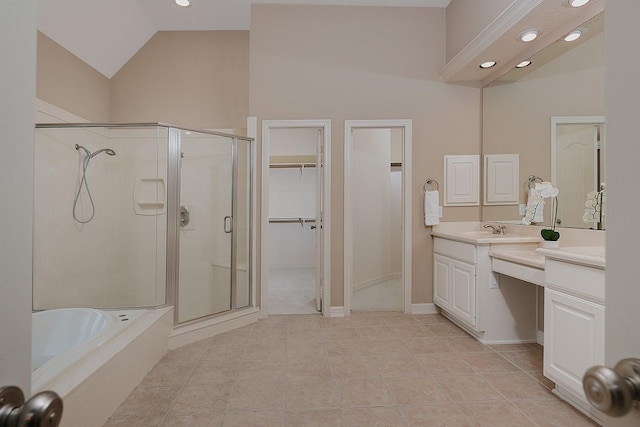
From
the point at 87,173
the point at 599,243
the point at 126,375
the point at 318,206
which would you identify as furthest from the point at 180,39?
the point at 599,243

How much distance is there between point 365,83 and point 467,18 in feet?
3.58

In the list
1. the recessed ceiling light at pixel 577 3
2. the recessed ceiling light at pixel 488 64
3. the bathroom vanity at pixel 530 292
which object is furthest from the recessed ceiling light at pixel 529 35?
the bathroom vanity at pixel 530 292

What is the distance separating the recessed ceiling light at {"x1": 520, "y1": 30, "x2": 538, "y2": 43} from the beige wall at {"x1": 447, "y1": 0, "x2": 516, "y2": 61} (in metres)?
0.25

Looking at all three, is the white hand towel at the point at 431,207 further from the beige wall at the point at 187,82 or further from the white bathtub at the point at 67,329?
the white bathtub at the point at 67,329

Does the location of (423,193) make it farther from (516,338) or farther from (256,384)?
(256,384)

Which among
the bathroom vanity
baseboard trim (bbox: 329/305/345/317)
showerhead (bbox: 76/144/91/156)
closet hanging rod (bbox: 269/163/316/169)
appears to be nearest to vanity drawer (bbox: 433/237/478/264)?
the bathroom vanity

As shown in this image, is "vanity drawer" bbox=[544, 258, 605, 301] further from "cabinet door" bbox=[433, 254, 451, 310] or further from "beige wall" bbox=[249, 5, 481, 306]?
"beige wall" bbox=[249, 5, 481, 306]

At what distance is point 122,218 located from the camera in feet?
9.59

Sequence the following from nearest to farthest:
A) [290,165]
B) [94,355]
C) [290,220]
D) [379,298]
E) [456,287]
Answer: [94,355], [456,287], [379,298], [290,165], [290,220]

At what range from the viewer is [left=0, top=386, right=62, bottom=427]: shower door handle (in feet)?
1.16

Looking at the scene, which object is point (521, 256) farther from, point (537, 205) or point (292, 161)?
point (292, 161)

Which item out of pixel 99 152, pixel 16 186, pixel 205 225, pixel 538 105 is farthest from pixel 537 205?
pixel 99 152

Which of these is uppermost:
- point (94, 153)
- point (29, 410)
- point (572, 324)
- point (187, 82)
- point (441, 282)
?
point (187, 82)

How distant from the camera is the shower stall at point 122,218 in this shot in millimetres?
2721
